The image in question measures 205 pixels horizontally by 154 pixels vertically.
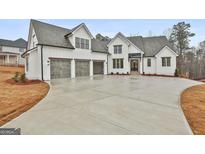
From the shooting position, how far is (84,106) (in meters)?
6.88

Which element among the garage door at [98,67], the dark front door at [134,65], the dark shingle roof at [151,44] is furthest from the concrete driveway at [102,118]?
the dark shingle roof at [151,44]

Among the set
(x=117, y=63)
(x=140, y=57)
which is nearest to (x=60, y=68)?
(x=117, y=63)

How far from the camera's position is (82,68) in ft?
68.4

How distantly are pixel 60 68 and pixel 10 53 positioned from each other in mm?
25130

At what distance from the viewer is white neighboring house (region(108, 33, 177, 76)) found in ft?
80.7

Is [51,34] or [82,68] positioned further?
[82,68]

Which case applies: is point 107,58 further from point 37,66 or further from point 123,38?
point 37,66

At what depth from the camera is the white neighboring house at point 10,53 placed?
35.3 m

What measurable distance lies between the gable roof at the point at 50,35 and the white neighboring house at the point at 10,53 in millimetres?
21037

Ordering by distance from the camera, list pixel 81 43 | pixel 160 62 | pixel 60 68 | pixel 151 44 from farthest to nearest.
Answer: pixel 151 44 → pixel 160 62 → pixel 81 43 → pixel 60 68

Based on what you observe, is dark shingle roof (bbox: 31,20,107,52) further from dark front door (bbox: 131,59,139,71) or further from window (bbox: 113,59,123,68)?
dark front door (bbox: 131,59,139,71)

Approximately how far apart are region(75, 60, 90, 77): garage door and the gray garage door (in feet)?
4.37

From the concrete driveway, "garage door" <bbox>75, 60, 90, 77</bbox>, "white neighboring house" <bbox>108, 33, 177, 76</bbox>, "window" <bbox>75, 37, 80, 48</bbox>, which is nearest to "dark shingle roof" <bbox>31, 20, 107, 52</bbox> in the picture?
"window" <bbox>75, 37, 80, 48</bbox>

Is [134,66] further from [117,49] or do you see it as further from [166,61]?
[166,61]
